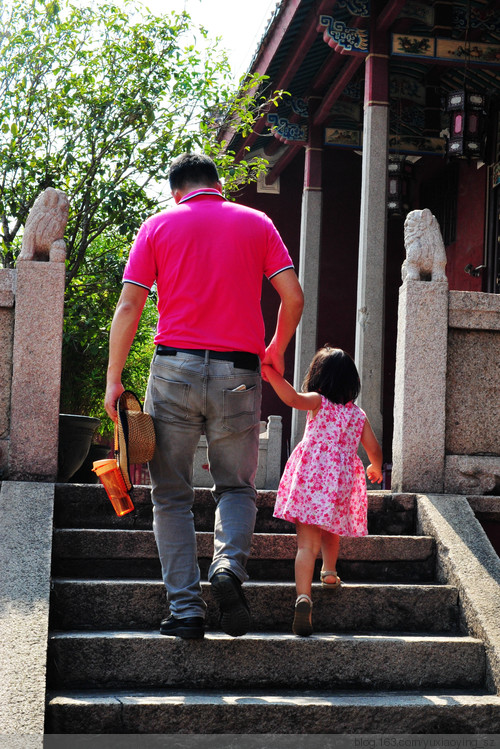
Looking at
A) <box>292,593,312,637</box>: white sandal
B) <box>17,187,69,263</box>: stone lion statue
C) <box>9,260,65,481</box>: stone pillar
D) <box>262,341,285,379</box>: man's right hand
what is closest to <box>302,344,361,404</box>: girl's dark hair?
<box>262,341,285,379</box>: man's right hand

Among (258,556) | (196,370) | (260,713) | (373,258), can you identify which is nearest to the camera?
(260,713)

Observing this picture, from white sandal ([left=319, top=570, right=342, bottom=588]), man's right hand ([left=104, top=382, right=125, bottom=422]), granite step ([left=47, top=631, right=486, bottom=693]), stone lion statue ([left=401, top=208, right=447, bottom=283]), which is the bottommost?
granite step ([left=47, top=631, right=486, bottom=693])

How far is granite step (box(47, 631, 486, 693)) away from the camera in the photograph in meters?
3.69

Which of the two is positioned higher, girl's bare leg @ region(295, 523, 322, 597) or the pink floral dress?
the pink floral dress

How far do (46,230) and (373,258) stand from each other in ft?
14.7

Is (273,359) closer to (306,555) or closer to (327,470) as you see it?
(327,470)

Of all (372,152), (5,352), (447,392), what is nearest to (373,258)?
(372,152)

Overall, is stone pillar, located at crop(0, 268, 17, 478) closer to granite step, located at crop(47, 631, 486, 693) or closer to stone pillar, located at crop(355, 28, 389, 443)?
granite step, located at crop(47, 631, 486, 693)

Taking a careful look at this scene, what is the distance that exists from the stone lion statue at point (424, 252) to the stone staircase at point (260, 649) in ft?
5.26

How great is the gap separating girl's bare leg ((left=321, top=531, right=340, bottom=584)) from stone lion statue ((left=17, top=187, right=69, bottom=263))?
214cm

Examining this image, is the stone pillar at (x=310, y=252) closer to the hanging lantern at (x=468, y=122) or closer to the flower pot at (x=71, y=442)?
the hanging lantern at (x=468, y=122)

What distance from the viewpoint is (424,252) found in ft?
18.3

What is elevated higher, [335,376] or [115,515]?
[335,376]

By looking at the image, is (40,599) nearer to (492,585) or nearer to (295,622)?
(295,622)
